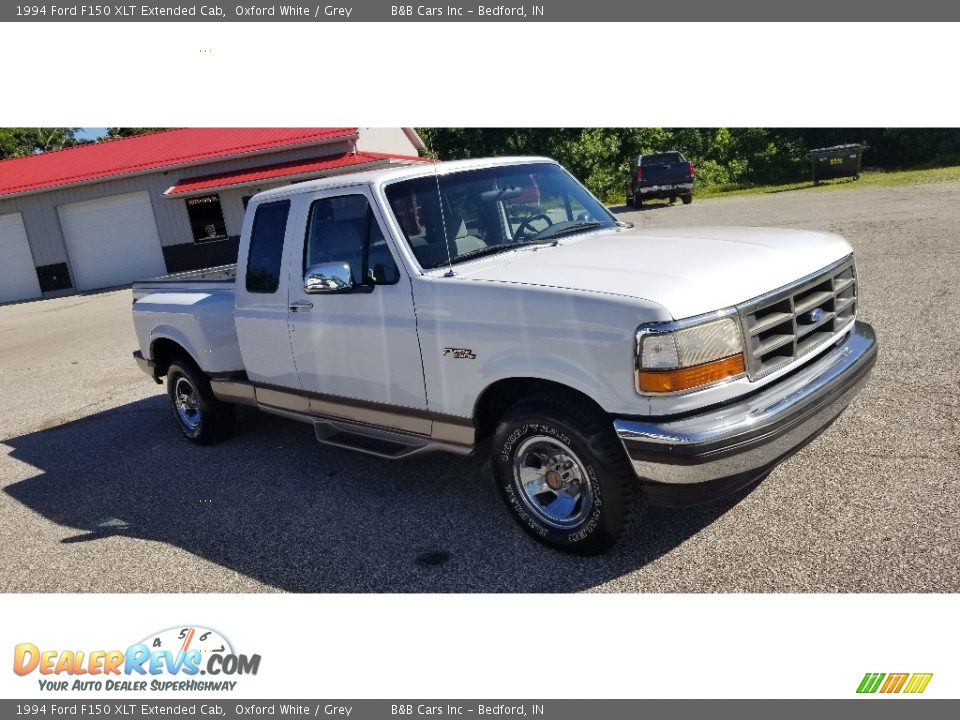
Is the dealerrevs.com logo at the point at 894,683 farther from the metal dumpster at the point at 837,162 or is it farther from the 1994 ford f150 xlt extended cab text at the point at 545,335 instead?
the metal dumpster at the point at 837,162

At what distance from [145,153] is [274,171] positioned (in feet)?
20.4

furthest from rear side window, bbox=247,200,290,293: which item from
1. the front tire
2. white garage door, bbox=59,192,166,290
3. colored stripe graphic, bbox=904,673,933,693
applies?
white garage door, bbox=59,192,166,290

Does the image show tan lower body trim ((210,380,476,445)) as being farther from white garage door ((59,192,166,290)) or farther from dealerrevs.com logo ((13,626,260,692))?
white garage door ((59,192,166,290))

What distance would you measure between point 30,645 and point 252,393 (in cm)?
241

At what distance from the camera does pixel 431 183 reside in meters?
4.73

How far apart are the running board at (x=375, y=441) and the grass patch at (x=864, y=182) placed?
2064 cm

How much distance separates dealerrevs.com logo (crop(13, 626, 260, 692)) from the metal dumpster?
25.8 metres

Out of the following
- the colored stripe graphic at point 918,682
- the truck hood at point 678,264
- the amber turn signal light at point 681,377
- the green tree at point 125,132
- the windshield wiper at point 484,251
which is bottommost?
the colored stripe graphic at point 918,682

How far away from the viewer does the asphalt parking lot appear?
12.5ft

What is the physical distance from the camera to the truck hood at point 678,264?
3500 mm

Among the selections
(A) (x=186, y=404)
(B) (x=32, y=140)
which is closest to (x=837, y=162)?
(A) (x=186, y=404)

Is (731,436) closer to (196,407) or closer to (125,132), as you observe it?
(196,407)

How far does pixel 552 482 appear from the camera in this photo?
404 centimetres

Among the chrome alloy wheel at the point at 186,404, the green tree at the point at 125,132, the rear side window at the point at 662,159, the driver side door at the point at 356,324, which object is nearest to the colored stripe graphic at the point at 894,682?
the driver side door at the point at 356,324
